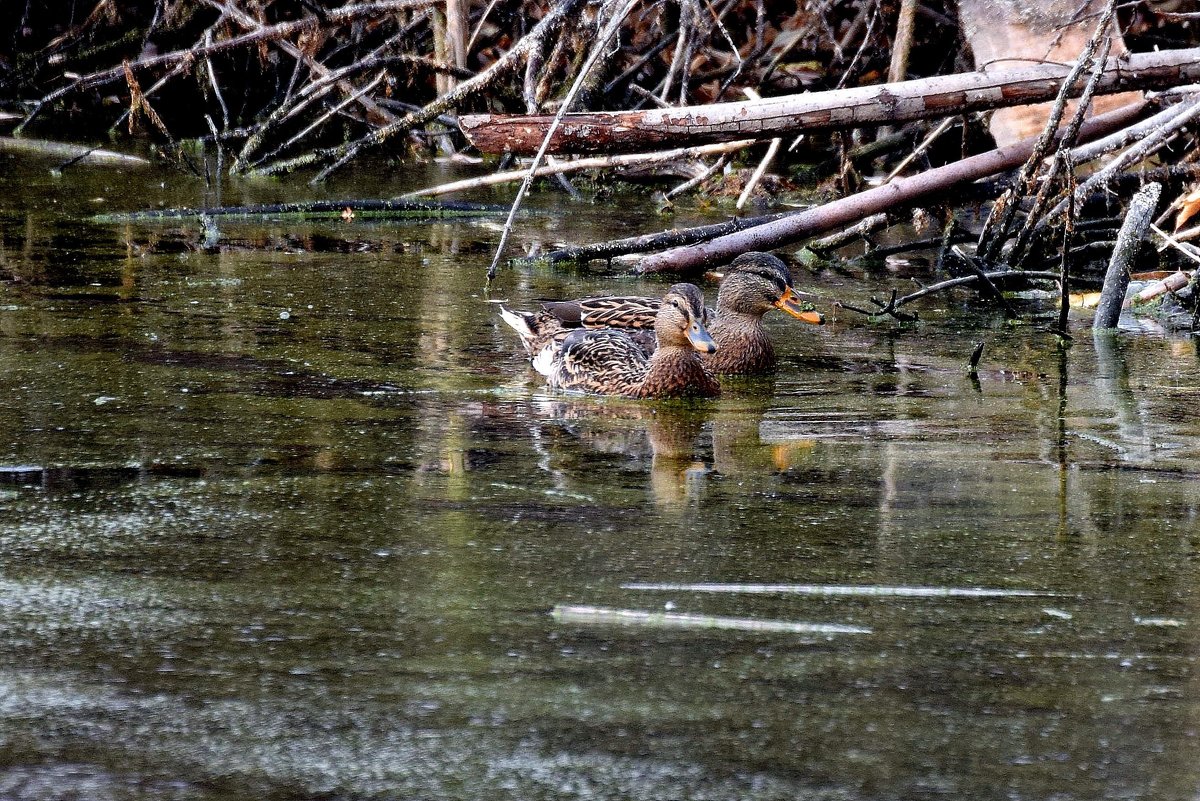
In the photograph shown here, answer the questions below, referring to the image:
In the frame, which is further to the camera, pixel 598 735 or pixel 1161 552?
pixel 1161 552

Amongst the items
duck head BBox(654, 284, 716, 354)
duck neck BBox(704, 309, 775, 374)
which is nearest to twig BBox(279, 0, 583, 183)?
duck neck BBox(704, 309, 775, 374)

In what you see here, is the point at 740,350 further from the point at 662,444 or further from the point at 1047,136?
the point at 1047,136

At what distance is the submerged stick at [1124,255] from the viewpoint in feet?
20.9

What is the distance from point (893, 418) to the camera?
4.84 meters

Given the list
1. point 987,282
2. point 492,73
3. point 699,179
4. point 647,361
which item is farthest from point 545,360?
point 699,179

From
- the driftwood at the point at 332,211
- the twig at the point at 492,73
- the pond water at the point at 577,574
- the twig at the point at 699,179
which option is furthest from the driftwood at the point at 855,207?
the driftwood at the point at 332,211

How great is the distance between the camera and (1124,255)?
20.9ft

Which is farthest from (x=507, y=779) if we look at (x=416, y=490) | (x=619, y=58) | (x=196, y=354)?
(x=619, y=58)

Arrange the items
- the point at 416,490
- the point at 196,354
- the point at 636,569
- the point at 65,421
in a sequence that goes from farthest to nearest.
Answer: the point at 196,354, the point at 65,421, the point at 416,490, the point at 636,569

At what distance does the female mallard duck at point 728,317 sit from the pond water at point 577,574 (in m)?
0.14

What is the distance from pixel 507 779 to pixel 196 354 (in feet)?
11.6

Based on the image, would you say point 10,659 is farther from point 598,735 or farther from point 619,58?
point 619,58

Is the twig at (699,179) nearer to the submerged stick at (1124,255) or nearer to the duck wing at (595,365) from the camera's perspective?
the submerged stick at (1124,255)

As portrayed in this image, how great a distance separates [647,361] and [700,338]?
27 centimetres
